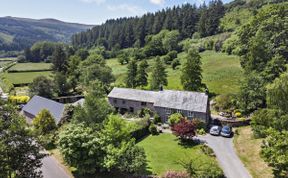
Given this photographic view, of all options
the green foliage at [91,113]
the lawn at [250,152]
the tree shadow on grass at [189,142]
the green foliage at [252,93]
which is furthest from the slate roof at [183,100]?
the green foliage at [91,113]

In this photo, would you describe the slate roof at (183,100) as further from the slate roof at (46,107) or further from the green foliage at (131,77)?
the green foliage at (131,77)

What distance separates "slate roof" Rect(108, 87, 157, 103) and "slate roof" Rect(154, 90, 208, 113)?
7.90ft

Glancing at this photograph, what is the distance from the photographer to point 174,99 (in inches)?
2095

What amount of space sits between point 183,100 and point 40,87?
138 feet

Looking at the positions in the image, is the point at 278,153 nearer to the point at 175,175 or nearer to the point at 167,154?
the point at 175,175

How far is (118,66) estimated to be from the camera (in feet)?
384

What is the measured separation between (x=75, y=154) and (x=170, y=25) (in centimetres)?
12886

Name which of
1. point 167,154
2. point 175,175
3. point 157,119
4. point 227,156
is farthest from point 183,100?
point 175,175

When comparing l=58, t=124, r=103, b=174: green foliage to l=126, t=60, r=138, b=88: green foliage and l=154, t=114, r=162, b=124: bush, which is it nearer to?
l=154, t=114, r=162, b=124: bush

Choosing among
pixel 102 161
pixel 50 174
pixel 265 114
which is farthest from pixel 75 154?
pixel 265 114

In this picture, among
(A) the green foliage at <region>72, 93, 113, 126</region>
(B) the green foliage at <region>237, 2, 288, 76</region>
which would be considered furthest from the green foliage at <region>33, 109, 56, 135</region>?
(B) the green foliage at <region>237, 2, 288, 76</region>

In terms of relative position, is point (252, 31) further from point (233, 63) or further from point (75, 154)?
point (75, 154)

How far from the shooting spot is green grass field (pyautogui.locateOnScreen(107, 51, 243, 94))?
71.4 meters

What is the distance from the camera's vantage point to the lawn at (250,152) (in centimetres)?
3350
